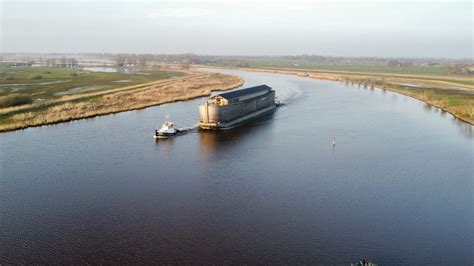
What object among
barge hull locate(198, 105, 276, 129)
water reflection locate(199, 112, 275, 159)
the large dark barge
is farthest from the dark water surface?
the large dark barge

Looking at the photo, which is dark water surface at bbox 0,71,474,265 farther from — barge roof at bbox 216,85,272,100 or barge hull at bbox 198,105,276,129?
barge roof at bbox 216,85,272,100

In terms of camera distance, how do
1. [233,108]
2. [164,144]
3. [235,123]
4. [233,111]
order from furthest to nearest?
1. [233,111]
2. [233,108]
3. [235,123]
4. [164,144]

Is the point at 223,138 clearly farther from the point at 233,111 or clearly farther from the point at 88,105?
the point at 88,105

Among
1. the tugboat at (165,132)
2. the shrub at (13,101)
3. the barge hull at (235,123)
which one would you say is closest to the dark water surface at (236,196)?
the tugboat at (165,132)

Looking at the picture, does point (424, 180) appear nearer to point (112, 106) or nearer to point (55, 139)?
point (55, 139)

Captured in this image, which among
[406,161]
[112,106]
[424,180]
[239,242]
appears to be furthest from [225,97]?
[239,242]

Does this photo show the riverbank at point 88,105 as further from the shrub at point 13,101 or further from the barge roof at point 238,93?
the barge roof at point 238,93

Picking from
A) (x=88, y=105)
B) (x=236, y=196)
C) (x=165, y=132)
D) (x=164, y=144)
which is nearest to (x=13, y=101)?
(x=88, y=105)
